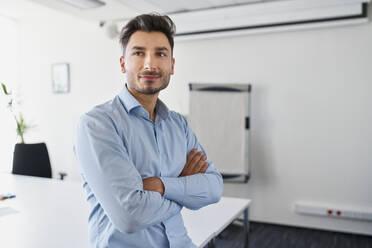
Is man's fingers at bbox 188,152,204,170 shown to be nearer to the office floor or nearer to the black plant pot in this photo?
the office floor

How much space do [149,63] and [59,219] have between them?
1.33 metres

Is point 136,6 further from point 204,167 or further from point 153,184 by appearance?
point 153,184

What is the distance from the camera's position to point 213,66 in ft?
14.8

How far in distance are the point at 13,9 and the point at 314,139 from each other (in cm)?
476

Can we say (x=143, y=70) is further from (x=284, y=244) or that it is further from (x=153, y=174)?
(x=284, y=244)

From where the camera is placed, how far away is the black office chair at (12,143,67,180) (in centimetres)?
372

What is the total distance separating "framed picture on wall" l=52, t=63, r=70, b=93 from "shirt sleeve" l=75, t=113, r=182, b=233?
4.59m

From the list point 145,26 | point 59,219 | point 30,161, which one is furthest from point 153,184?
point 30,161

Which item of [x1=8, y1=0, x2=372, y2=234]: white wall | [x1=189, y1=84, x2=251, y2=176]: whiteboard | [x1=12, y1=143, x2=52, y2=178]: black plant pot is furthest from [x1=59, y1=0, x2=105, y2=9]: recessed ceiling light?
[x1=12, y1=143, x2=52, y2=178]: black plant pot

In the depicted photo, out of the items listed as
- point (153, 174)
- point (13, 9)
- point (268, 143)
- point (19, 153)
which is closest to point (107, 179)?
point (153, 174)

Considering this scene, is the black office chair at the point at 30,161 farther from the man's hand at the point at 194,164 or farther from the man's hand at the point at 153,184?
the man's hand at the point at 153,184

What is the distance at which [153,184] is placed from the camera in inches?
51.4

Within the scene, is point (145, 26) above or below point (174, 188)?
above

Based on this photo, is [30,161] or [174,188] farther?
[30,161]
